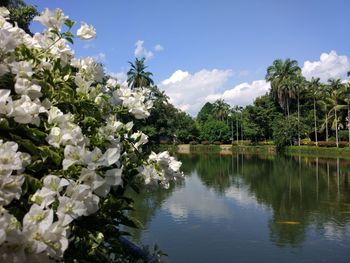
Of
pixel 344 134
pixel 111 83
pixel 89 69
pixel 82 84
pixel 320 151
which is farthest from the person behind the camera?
pixel 344 134

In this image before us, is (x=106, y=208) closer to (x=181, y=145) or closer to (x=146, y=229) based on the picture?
(x=146, y=229)

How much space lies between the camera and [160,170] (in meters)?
1.73

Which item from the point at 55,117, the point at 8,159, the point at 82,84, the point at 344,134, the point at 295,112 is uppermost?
the point at 295,112

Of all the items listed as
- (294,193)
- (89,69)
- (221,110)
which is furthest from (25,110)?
(221,110)

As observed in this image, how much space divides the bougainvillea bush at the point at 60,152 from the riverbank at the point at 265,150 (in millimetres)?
24121

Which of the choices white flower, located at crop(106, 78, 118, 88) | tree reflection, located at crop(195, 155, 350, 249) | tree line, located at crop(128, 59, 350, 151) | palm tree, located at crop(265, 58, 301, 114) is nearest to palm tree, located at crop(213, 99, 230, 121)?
tree line, located at crop(128, 59, 350, 151)

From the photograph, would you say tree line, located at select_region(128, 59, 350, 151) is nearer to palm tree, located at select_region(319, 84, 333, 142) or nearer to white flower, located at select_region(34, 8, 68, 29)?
palm tree, located at select_region(319, 84, 333, 142)

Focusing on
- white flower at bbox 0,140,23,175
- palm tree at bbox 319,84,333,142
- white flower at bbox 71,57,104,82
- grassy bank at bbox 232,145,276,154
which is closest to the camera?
white flower at bbox 0,140,23,175

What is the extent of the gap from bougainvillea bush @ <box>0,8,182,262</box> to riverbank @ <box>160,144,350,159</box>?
79.1 feet

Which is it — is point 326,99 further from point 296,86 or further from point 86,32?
point 86,32

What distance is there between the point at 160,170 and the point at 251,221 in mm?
10518

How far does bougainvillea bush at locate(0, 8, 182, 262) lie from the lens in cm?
99

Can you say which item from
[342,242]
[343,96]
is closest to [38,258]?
[342,242]

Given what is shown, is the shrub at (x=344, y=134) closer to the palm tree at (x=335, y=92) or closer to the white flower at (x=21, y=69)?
the palm tree at (x=335, y=92)
